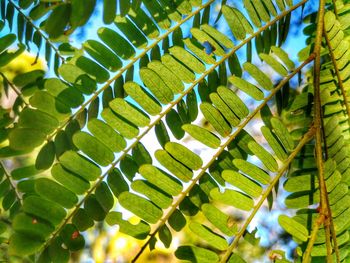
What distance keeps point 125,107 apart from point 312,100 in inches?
9.6

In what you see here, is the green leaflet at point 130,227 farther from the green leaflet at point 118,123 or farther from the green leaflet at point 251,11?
the green leaflet at point 251,11

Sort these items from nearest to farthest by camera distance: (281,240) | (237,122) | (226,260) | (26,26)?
(226,260), (237,122), (26,26), (281,240)

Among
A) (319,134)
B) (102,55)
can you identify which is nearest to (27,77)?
(102,55)

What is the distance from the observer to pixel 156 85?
57 centimetres

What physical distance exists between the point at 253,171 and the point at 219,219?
0.07 meters

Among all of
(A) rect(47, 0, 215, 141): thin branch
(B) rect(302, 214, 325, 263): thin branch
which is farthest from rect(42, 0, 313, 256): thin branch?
(B) rect(302, 214, 325, 263): thin branch

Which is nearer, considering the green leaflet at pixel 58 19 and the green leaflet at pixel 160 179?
the green leaflet at pixel 58 19

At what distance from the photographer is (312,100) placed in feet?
Result: 2.08

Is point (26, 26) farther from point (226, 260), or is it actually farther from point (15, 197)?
point (226, 260)

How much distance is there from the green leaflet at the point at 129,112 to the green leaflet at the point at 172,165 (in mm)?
47

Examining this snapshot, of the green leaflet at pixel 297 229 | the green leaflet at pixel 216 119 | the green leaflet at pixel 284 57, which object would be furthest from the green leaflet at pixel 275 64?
the green leaflet at pixel 297 229

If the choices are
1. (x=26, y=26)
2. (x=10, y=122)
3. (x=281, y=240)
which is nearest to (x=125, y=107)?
(x=10, y=122)

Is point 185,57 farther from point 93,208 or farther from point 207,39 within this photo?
point 93,208

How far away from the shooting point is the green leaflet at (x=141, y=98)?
1.87 feet
